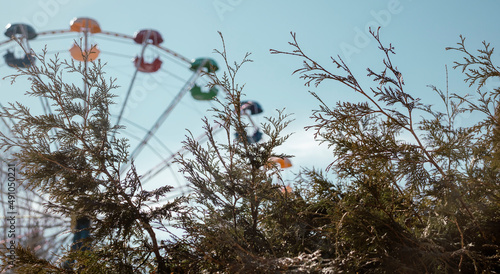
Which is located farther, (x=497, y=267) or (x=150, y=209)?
(x=150, y=209)

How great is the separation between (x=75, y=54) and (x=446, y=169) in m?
9.13

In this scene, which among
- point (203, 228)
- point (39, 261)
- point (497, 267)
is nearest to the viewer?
point (497, 267)

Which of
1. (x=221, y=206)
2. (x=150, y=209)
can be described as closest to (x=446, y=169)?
(x=221, y=206)

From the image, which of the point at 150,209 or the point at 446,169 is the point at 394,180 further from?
the point at 150,209

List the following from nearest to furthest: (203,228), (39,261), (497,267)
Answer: (497,267) < (203,228) < (39,261)

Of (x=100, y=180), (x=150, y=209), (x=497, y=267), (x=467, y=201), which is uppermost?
(x=100, y=180)

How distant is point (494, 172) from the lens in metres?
1.04

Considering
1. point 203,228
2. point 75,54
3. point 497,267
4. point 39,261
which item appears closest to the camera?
point 497,267

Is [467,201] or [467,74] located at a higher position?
[467,74]

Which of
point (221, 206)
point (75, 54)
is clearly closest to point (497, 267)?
point (221, 206)

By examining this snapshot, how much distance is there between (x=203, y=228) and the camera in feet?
3.75

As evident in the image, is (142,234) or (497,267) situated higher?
(142,234)

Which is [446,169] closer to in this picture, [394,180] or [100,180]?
[394,180]

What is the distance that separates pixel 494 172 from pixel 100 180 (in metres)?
1.07
